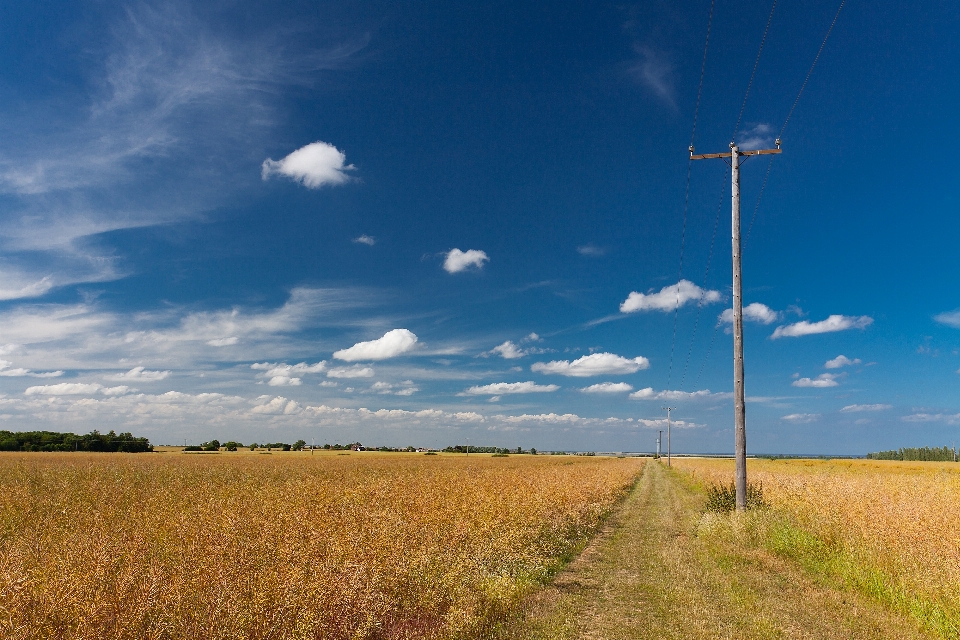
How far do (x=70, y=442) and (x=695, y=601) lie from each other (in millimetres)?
140330

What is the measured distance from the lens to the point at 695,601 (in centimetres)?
886

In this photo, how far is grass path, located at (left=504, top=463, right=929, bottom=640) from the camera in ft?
24.8

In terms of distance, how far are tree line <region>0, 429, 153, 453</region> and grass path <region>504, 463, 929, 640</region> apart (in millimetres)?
123038

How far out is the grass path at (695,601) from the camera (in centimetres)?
757

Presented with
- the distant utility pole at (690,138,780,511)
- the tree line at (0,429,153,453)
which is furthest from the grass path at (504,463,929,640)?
the tree line at (0,429,153,453)

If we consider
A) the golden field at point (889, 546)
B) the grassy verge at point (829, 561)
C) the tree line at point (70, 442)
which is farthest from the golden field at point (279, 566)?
the tree line at point (70, 442)

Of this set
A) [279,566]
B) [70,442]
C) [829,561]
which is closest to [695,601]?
[829,561]

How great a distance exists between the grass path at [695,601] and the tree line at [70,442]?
404 ft

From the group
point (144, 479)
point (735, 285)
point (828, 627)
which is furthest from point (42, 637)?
point (144, 479)

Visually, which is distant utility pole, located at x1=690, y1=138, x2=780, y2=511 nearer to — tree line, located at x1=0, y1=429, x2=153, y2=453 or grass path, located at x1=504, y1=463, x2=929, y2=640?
grass path, located at x1=504, y1=463, x2=929, y2=640

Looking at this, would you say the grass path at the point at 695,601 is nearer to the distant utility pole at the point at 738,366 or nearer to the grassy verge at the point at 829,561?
the grassy verge at the point at 829,561

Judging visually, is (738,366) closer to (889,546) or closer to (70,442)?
(889,546)

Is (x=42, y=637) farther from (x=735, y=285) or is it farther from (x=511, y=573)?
(x=735, y=285)

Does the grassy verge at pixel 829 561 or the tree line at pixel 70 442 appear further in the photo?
the tree line at pixel 70 442
